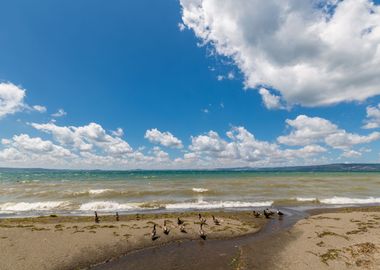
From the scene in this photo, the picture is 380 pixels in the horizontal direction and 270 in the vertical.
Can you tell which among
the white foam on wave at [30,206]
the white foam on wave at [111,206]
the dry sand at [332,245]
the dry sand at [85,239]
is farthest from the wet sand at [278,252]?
the white foam on wave at [30,206]

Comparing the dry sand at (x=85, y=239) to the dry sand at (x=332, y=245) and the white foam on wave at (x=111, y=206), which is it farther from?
the white foam on wave at (x=111, y=206)

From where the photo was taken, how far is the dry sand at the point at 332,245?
1385 cm

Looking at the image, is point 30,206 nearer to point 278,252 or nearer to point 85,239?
point 85,239

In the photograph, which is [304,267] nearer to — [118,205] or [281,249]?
[281,249]

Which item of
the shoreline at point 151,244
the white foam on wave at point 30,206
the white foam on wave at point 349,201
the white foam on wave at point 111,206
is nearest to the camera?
the shoreline at point 151,244

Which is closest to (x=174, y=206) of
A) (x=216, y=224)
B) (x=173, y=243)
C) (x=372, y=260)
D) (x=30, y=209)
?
(x=216, y=224)

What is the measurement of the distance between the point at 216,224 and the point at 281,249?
23.5 ft

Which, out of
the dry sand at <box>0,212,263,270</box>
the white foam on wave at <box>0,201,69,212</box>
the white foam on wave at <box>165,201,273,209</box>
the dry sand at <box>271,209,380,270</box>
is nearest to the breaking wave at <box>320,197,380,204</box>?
the white foam on wave at <box>165,201,273,209</box>

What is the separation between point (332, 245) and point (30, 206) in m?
36.7

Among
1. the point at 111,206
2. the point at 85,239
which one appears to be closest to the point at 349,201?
the point at 111,206

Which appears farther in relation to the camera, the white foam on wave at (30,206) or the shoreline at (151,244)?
the white foam on wave at (30,206)

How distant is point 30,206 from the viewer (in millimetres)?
37000

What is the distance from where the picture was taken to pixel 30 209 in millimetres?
35094

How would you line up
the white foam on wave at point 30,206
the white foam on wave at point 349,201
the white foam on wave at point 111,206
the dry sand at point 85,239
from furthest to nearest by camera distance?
the white foam on wave at point 349,201 → the white foam on wave at point 30,206 → the white foam on wave at point 111,206 → the dry sand at point 85,239
